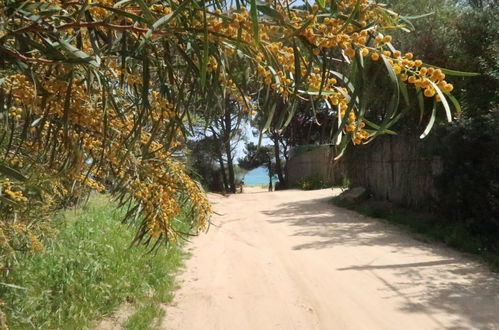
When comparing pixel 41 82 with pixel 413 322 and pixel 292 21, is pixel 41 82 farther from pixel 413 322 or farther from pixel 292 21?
pixel 413 322

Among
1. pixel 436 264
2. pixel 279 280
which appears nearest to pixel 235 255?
pixel 279 280

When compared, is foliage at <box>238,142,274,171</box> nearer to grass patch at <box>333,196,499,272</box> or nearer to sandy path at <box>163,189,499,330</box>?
grass patch at <box>333,196,499,272</box>

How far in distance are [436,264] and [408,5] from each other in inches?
272

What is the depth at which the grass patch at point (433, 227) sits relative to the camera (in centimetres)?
647

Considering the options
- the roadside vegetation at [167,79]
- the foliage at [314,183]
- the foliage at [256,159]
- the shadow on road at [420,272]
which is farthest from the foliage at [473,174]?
the foliage at [256,159]

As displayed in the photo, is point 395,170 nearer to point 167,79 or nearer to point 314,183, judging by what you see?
point 314,183

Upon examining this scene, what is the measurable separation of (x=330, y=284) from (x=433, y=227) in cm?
367

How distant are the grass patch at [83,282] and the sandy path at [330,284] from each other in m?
0.33

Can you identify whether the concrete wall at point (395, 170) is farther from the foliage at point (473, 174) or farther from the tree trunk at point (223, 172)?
the tree trunk at point (223, 172)

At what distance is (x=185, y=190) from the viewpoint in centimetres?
262

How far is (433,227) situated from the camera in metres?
8.09

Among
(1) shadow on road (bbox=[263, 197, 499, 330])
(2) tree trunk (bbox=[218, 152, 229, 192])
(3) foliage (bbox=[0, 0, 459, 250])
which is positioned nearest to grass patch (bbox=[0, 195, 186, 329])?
(3) foliage (bbox=[0, 0, 459, 250])

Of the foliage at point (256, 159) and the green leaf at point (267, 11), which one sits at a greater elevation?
the foliage at point (256, 159)

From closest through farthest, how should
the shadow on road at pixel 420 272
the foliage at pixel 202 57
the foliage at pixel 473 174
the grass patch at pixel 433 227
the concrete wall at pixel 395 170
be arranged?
the foliage at pixel 202 57, the shadow on road at pixel 420 272, the grass patch at pixel 433 227, the foliage at pixel 473 174, the concrete wall at pixel 395 170
